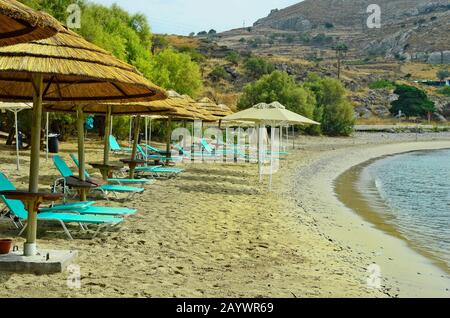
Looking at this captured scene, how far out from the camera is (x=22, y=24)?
4.22m

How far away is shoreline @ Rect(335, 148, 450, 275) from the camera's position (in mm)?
8938

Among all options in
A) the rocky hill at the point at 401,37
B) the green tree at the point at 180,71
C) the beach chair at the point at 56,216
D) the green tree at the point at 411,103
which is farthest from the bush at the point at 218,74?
the rocky hill at the point at 401,37

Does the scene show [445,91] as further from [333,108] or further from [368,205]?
[368,205]

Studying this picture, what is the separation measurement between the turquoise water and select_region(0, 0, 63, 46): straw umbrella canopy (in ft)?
20.9

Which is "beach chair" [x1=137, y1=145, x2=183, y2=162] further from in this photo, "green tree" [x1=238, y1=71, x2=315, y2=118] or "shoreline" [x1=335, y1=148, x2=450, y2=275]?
→ "green tree" [x1=238, y1=71, x2=315, y2=118]

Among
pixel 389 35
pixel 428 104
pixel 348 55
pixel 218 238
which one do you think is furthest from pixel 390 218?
pixel 389 35

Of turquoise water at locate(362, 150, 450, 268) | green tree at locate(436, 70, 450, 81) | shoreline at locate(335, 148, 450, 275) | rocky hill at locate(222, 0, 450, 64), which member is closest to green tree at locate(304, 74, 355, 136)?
turquoise water at locate(362, 150, 450, 268)

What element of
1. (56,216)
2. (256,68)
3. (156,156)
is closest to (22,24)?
(56,216)

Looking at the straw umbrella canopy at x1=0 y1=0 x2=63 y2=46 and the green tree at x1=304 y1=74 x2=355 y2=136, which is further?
the green tree at x1=304 y1=74 x2=355 y2=136

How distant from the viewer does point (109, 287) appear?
17.1 feet

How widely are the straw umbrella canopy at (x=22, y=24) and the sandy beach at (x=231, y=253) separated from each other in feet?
7.02

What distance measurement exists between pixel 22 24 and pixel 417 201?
45.4ft

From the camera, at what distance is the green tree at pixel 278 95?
4566 centimetres

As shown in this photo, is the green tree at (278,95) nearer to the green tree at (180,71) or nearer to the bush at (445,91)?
the green tree at (180,71)
